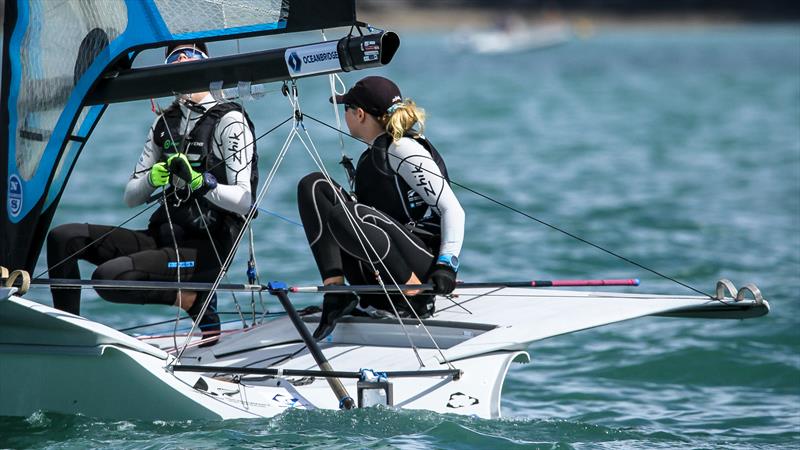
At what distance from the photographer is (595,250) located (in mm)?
9297

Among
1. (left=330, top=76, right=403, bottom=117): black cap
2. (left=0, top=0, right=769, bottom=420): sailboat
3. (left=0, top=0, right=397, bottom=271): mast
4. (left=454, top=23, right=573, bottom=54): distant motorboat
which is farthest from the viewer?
(left=454, top=23, right=573, bottom=54): distant motorboat

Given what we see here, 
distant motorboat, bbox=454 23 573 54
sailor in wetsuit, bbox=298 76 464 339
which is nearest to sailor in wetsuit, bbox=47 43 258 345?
sailor in wetsuit, bbox=298 76 464 339

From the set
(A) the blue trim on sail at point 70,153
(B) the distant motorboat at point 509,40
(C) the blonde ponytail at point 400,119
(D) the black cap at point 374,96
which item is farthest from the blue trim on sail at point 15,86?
(B) the distant motorboat at point 509,40

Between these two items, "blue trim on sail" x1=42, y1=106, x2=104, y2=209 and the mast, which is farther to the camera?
"blue trim on sail" x1=42, y1=106, x2=104, y2=209

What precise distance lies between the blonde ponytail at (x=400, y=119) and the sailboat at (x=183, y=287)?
393 mm

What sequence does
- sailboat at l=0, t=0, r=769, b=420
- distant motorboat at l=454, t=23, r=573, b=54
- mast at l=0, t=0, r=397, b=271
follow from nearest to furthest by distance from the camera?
1. sailboat at l=0, t=0, r=769, b=420
2. mast at l=0, t=0, r=397, b=271
3. distant motorboat at l=454, t=23, r=573, b=54

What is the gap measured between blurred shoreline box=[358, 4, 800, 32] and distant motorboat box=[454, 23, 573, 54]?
622cm

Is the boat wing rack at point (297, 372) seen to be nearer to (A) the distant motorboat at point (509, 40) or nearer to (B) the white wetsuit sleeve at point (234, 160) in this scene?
(B) the white wetsuit sleeve at point (234, 160)

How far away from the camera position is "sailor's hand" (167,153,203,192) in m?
4.27

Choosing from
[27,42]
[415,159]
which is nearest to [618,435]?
[415,159]

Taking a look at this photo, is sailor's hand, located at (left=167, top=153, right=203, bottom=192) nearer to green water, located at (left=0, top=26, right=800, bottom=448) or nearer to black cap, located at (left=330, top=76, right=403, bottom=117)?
black cap, located at (left=330, top=76, right=403, bottom=117)

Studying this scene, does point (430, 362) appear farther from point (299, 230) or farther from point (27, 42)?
point (299, 230)

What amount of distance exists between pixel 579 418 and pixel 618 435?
632 millimetres

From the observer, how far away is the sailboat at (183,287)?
3807 mm
